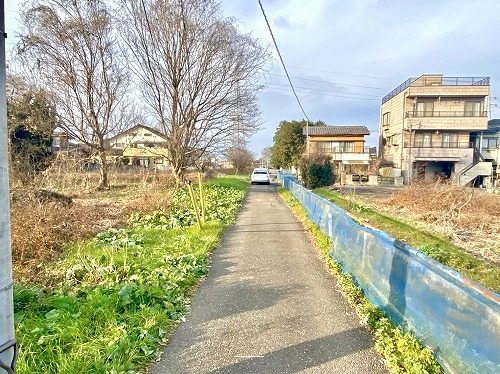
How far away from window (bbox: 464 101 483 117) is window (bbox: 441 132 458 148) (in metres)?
2.48

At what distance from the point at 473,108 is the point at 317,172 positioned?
2313cm

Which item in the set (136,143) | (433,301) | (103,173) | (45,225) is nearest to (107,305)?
(433,301)

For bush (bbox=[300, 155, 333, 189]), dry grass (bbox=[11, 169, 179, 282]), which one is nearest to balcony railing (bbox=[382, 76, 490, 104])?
bush (bbox=[300, 155, 333, 189])

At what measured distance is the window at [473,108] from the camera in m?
30.2

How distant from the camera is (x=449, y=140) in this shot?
3080cm

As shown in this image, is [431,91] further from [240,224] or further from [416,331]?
[416,331]

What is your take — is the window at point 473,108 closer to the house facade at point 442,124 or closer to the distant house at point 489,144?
the house facade at point 442,124

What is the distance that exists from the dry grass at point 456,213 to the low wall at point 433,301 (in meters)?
3.62

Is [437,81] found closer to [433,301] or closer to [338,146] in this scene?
[338,146]

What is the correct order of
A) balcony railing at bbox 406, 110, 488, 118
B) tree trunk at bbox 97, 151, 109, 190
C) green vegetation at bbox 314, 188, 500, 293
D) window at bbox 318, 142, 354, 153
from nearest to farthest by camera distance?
green vegetation at bbox 314, 188, 500, 293, tree trunk at bbox 97, 151, 109, 190, balcony railing at bbox 406, 110, 488, 118, window at bbox 318, 142, 354, 153

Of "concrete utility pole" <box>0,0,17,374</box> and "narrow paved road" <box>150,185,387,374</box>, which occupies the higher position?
"concrete utility pole" <box>0,0,17,374</box>

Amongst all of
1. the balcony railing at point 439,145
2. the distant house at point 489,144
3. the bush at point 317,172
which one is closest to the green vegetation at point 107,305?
the bush at point 317,172

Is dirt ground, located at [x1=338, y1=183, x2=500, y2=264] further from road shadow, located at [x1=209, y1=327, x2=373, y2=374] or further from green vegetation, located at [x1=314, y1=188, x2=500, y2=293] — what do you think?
road shadow, located at [x1=209, y1=327, x2=373, y2=374]

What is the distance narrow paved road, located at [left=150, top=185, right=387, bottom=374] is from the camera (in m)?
2.53
